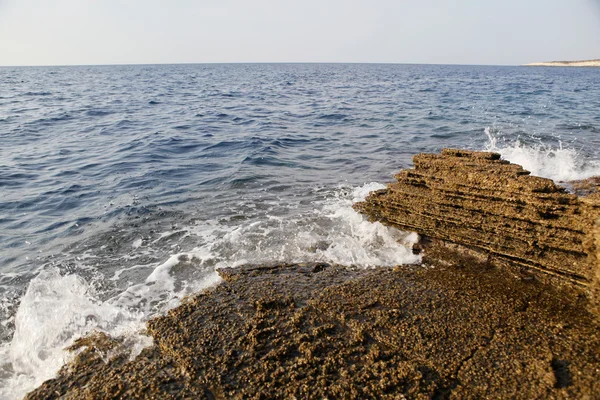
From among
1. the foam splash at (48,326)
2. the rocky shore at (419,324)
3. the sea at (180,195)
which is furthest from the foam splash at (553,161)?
the foam splash at (48,326)

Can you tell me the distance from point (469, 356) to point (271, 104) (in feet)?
80.4

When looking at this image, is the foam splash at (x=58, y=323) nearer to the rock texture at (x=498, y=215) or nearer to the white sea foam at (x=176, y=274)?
the white sea foam at (x=176, y=274)

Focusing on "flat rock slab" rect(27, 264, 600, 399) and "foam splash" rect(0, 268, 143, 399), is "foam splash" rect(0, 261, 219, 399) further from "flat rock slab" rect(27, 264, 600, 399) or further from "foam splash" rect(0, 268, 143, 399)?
"flat rock slab" rect(27, 264, 600, 399)

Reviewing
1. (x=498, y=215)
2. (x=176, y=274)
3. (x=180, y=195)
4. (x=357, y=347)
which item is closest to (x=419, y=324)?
(x=357, y=347)

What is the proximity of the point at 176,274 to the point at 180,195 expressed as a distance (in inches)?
155

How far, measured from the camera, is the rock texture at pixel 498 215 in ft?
14.3

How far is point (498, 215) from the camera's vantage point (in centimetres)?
496

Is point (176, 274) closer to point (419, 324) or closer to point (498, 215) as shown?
point (419, 324)

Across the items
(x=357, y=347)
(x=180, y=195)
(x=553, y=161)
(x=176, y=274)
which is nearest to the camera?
(x=357, y=347)

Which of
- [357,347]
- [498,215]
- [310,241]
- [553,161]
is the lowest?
[310,241]

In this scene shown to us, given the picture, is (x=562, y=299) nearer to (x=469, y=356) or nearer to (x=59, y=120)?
(x=469, y=356)

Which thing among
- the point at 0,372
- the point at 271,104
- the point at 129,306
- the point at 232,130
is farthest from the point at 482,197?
the point at 271,104

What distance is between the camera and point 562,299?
4008 millimetres

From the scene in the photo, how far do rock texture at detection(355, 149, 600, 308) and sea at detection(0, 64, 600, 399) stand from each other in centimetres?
52
